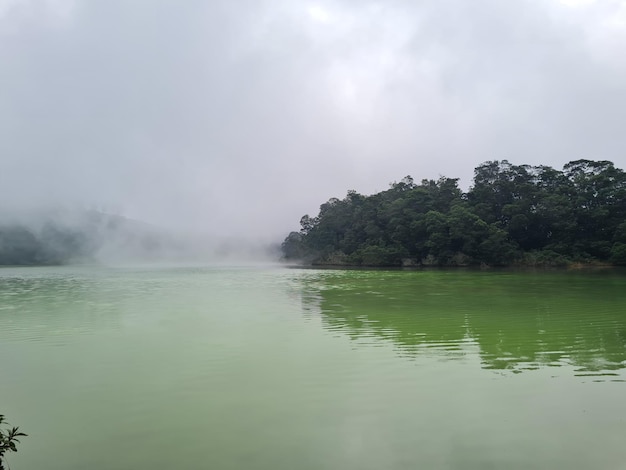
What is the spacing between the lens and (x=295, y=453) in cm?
412

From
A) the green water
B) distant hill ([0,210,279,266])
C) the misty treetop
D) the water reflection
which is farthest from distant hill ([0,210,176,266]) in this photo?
the green water

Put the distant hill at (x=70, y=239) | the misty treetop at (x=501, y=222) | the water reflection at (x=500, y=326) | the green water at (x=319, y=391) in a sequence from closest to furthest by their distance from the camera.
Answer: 1. the green water at (x=319, y=391)
2. the water reflection at (x=500, y=326)
3. the misty treetop at (x=501, y=222)
4. the distant hill at (x=70, y=239)

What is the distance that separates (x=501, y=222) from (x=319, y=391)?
54061mm

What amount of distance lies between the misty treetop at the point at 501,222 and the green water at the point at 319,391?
39.1 metres

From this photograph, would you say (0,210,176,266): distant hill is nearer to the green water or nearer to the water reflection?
the water reflection

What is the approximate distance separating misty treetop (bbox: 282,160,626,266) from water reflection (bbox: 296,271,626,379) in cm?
3231

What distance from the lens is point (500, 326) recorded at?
10.6 metres

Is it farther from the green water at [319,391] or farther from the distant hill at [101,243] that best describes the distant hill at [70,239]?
the green water at [319,391]

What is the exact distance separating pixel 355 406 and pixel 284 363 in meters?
2.44

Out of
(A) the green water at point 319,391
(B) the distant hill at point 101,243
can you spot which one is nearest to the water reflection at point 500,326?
(A) the green water at point 319,391

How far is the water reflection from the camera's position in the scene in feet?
25.0

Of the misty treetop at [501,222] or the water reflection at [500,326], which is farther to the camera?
the misty treetop at [501,222]

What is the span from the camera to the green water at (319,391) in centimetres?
412

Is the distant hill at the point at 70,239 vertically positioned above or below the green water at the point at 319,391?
above
